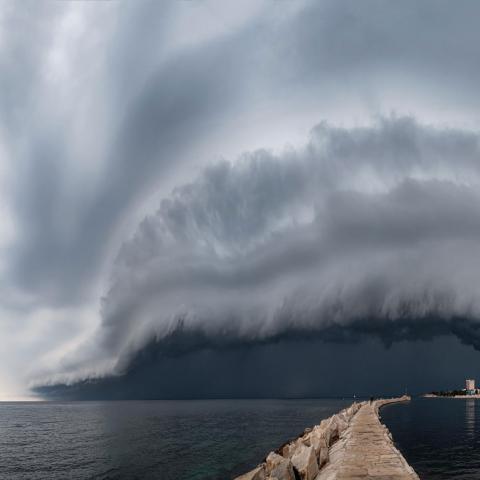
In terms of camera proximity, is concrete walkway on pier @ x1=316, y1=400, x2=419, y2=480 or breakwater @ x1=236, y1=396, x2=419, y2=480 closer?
concrete walkway on pier @ x1=316, y1=400, x2=419, y2=480

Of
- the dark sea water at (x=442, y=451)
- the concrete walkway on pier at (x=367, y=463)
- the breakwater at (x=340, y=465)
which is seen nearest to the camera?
the concrete walkway on pier at (x=367, y=463)

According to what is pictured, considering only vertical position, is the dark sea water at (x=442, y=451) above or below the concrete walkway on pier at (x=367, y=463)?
below

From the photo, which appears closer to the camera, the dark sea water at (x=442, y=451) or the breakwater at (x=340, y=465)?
the breakwater at (x=340, y=465)

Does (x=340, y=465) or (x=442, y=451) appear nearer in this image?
(x=340, y=465)

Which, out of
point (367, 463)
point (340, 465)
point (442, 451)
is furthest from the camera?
point (442, 451)

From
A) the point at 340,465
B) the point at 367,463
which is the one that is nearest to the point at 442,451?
the point at 367,463

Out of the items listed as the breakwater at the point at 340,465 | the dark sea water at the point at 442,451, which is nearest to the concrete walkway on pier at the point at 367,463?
the breakwater at the point at 340,465

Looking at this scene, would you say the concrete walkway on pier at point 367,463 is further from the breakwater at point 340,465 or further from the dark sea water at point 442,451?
the dark sea water at point 442,451

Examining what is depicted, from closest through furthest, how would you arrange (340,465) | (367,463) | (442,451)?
1. (340,465)
2. (367,463)
3. (442,451)

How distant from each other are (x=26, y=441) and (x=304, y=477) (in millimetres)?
64321

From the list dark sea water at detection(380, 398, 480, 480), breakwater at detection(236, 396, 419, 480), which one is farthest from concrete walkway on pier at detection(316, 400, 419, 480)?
dark sea water at detection(380, 398, 480, 480)

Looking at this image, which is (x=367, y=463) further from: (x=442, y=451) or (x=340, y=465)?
(x=442, y=451)

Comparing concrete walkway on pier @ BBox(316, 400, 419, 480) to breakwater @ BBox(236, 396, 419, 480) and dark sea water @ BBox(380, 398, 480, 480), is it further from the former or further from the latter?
dark sea water @ BBox(380, 398, 480, 480)

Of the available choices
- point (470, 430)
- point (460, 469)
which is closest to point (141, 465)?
point (460, 469)
